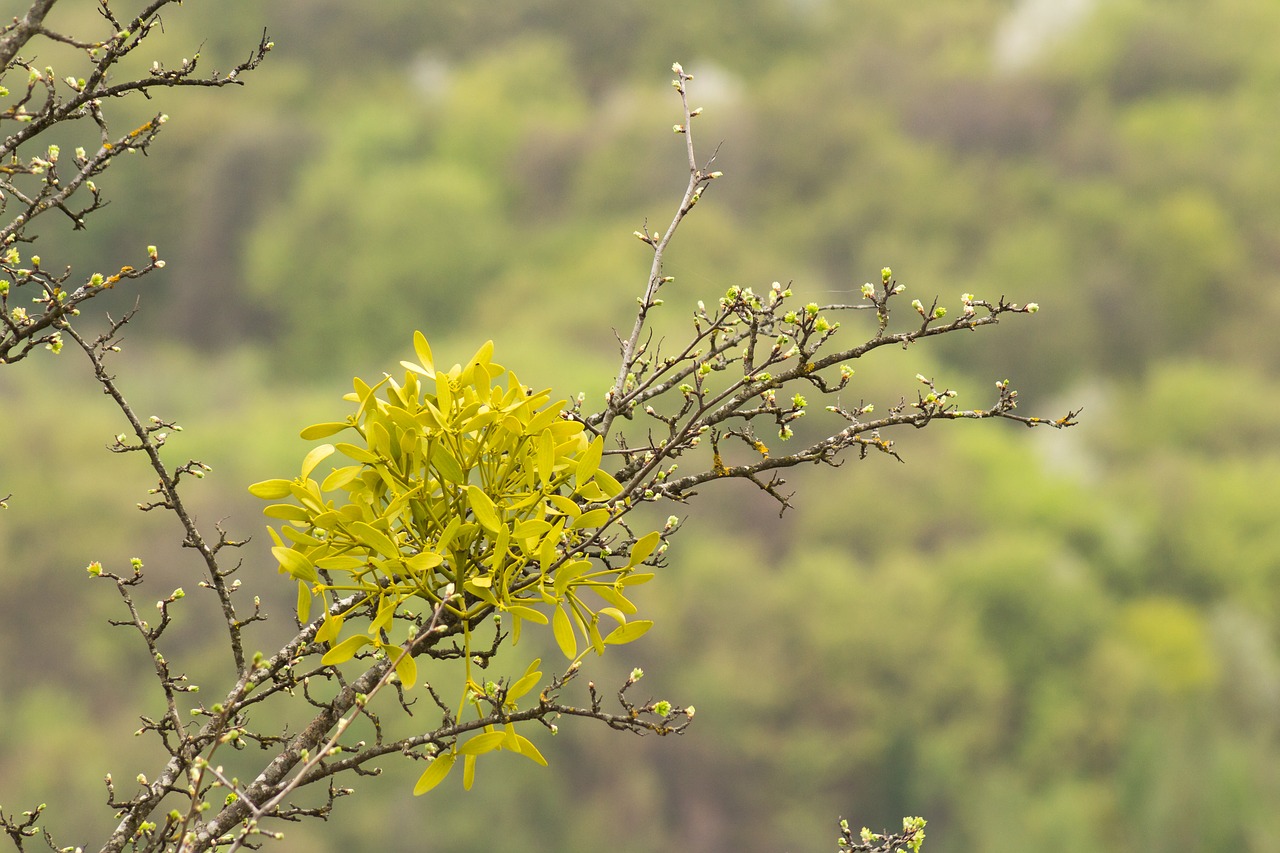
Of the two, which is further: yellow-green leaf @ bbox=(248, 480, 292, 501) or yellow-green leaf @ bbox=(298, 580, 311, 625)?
yellow-green leaf @ bbox=(298, 580, 311, 625)

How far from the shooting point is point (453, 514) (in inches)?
105

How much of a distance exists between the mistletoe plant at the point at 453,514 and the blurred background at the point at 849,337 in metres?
30.4

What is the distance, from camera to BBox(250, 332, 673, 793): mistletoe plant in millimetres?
2574

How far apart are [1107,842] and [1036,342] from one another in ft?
62.6

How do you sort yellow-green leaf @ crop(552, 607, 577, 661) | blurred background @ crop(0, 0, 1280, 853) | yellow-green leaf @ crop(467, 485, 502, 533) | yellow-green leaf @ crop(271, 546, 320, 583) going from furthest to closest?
blurred background @ crop(0, 0, 1280, 853) → yellow-green leaf @ crop(552, 607, 577, 661) → yellow-green leaf @ crop(271, 546, 320, 583) → yellow-green leaf @ crop(467, 485, 502, 533)

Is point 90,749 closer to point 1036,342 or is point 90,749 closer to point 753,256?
point 753,256

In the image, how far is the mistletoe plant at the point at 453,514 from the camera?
8.45 ft

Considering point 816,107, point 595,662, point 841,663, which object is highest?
point 816,107

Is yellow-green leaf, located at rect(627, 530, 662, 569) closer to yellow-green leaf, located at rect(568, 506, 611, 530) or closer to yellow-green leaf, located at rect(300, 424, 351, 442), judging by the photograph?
yellow-green leaf, located at rect(568, 506, 611, 530)

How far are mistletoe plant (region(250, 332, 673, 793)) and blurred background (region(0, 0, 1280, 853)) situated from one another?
30430mm

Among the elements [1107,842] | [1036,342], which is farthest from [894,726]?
[1036,342]

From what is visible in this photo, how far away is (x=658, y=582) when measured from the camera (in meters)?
42.3

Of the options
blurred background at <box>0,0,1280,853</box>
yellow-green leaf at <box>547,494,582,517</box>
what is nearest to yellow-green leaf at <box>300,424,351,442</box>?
yellow-green leaf at <box>547,494,582,517</box>

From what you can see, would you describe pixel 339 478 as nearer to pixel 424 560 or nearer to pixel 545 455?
pixel 424 560
